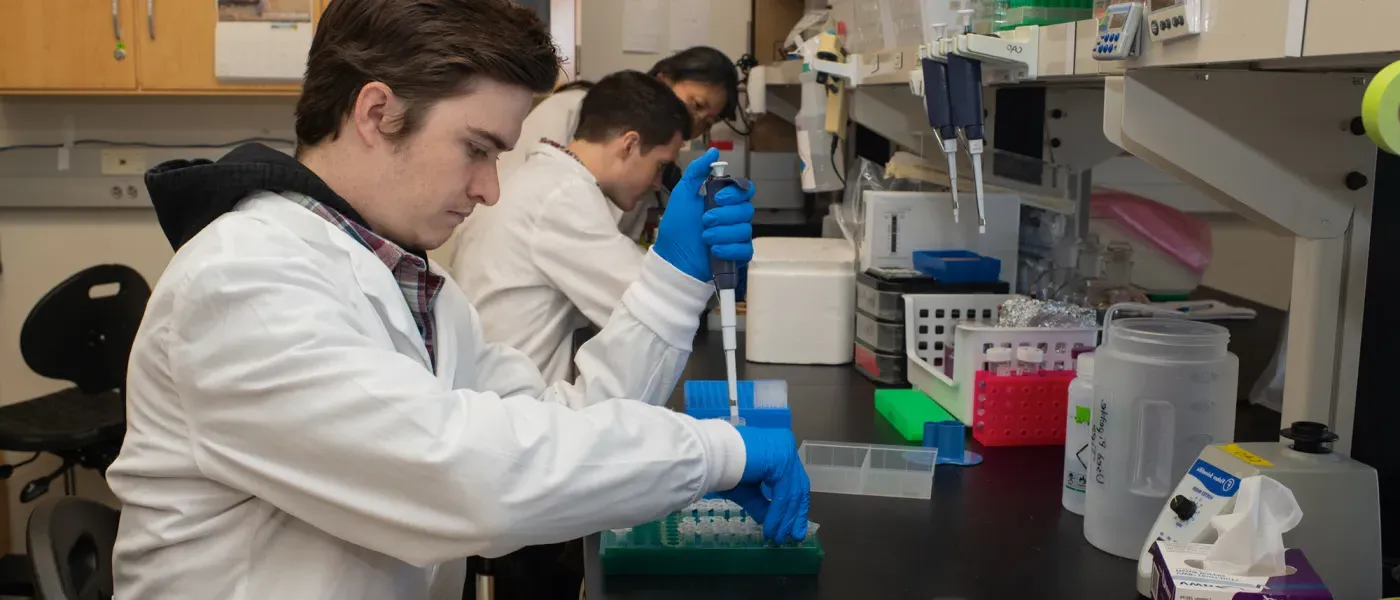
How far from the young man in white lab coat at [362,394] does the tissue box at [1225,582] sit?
1.12 ft

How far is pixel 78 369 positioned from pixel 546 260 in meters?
1.51

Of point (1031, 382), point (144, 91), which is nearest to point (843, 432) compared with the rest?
point (1031, 382)

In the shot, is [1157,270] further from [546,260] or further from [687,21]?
[687,21]

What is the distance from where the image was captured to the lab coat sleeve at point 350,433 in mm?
876

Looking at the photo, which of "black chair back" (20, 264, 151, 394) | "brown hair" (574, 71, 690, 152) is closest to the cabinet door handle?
"black chair back" (20, 264, 151, 394)

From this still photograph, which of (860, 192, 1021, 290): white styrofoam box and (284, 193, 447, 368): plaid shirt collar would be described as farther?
(860, 192, 1021, 290): white styrofoam box

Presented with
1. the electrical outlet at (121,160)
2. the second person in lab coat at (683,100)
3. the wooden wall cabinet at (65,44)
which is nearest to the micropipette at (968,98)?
the second person in lab coat at (683,100)

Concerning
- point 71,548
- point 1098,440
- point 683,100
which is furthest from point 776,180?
point 71,548

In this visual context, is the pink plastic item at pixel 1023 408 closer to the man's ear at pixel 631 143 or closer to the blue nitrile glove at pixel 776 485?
the blue nitrile glove at pixel 776 485

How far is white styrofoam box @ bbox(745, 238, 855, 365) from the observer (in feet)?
6.57

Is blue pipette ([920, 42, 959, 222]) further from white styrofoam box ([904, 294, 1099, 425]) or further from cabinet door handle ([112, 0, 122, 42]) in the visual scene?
cabinet door handle ([112, 0, 122, 42])

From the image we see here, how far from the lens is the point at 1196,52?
89 cm

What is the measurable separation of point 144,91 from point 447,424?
8.34 ft

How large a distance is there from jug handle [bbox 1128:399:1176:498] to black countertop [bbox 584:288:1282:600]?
8cm
